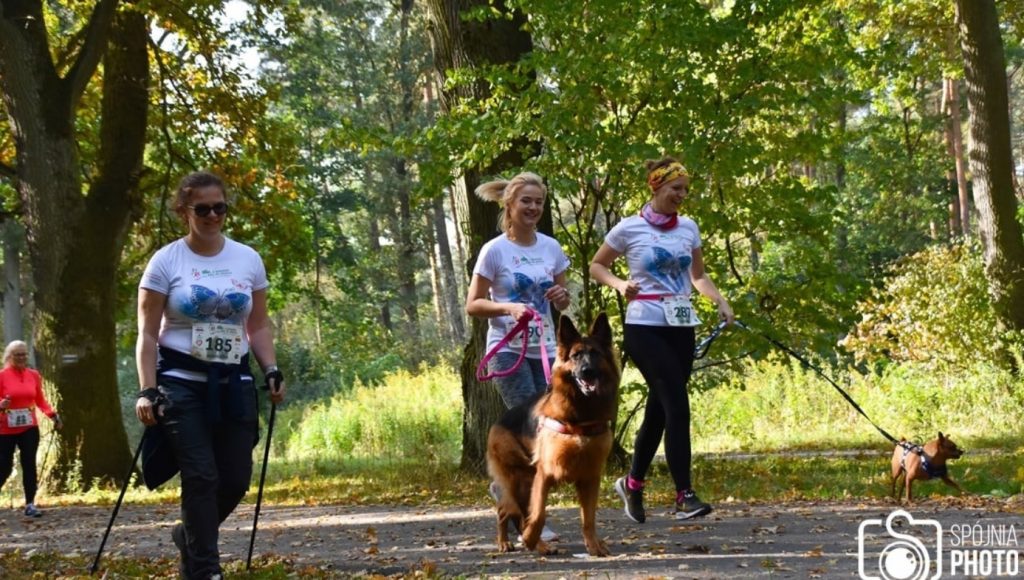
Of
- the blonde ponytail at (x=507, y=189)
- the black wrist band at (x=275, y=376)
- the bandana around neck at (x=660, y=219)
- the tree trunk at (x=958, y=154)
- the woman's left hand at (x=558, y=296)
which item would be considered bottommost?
the black wrist band at (x=275, y=376)

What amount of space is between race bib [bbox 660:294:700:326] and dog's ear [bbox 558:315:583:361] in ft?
3.73

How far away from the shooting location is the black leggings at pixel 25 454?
1331cm

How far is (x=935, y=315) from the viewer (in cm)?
1855

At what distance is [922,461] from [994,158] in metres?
10.2

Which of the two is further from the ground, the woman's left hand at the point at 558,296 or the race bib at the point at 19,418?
the woman's left hand at the point at 558,296

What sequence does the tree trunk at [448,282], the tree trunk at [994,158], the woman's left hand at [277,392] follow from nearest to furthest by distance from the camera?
the woman's left hand at [277,392] < the tree trunk at [994,158] < the tree trunk at [448,282]

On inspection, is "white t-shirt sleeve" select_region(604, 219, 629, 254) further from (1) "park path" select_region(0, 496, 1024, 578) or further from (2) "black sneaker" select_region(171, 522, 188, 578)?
(2) "black sneaker" select_region(171, 522, 188, 578)

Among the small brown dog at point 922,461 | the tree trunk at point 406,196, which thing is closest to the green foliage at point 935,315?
the small brown dog at point 922,461

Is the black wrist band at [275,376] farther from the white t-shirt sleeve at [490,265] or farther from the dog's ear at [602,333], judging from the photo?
the dog's ear at [602,333]

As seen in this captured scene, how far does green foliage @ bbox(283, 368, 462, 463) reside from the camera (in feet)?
67.2

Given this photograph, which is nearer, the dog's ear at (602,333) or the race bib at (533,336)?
the dog's ear at (602,333)

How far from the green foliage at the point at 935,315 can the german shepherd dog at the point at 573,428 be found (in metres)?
12.3

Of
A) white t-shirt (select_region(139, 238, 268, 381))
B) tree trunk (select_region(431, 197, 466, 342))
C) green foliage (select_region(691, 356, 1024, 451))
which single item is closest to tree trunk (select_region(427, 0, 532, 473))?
green foliage (select_region(691, 356, 1024, 451))

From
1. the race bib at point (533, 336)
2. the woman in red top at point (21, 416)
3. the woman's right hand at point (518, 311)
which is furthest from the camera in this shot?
the woman in red top at point (21, 416)
